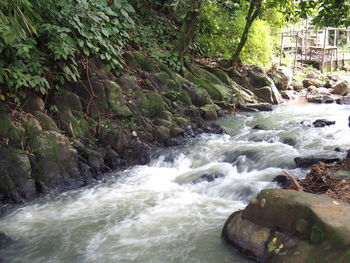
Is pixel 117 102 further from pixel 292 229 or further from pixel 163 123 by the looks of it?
pixel 292 229

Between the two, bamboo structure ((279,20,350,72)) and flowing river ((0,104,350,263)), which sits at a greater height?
bamboo structure ((279,20,350,72))

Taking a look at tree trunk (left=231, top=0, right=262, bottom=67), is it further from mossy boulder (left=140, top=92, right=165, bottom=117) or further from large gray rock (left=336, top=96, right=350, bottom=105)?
mossy boulder (left=140, top=92, right=165, bottom=117)

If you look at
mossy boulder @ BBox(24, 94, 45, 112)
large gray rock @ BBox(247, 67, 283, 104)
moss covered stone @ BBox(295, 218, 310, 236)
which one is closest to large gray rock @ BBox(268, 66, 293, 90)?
large gray rock @ BBox(247, 67, 283, 104)

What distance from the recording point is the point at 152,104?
9.35 meters

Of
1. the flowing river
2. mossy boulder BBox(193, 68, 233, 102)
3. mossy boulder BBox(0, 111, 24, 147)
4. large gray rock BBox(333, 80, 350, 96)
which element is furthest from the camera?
large gray rock BBox(333, 80, 350, 96)

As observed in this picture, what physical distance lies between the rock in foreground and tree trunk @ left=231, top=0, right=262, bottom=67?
10.2 m

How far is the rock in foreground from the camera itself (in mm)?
3395

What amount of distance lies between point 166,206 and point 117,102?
3458mm

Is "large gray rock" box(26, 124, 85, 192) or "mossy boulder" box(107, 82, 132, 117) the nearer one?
"large gray rock" box(26, 124, 85, 192)

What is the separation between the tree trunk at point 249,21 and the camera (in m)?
13.0

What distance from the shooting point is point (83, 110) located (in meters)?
8.07

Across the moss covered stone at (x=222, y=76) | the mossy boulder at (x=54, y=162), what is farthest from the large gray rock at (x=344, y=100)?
the mossy boulder at (x=54, y=162)

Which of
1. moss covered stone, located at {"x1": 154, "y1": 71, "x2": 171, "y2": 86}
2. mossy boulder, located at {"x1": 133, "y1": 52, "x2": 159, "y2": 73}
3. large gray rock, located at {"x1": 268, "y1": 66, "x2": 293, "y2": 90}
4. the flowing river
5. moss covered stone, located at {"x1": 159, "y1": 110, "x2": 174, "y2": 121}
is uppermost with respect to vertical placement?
mossy boulder, located at {"x1": 133, "y1": 52, "x2": 159, "y2": 73}

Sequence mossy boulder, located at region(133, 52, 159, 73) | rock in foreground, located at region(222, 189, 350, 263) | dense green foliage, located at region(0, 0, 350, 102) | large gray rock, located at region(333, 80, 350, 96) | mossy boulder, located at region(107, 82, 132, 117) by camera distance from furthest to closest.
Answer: large gray rock, located at region(333, 80, 350, 96), mossy boulder, located at region(133, 52, 159, 73), mossy boulder, located at region(107, 82, 132, 117), dense green foliage, located at region(0, 0, 350, 102), rock in foreground, located at region(222, 189, 350, 263)
